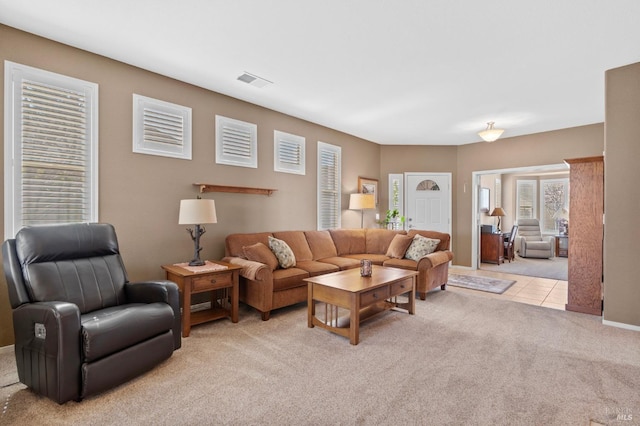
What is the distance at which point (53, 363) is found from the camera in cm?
196

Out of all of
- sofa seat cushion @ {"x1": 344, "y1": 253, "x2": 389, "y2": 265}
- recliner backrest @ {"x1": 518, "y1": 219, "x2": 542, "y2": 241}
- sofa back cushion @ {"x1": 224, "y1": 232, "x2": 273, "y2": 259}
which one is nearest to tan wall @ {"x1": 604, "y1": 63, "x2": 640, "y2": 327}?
sofa seat cushion @ {"x1": 344, "y1": 253, "x2": 389, "y2": 265}

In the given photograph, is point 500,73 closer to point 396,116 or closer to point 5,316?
point 396,116

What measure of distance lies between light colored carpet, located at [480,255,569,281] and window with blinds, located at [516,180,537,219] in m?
1.76

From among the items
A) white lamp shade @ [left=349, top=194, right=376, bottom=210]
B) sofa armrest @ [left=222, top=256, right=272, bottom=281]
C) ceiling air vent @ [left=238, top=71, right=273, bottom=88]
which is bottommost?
sofa armrest @ [left=222, top=256, right=272, bottom=281]

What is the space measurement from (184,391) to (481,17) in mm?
3572

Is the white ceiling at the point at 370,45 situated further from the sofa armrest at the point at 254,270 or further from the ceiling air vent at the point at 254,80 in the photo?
the sofa armrest at the point at 254,270

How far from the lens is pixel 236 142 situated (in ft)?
14.3

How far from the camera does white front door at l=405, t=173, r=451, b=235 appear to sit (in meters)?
7.04

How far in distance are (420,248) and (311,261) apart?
166cm

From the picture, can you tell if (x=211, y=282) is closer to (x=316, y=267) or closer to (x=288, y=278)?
(x=288, y=278)

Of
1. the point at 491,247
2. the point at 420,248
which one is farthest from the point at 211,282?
the point at 491,247

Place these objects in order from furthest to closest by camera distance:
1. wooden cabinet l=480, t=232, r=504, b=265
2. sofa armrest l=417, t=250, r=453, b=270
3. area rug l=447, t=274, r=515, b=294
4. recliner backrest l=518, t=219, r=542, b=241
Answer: recliner backrest l=518, t=219, r=542, b=241
wooden cabinet l=480, t=232, r=504, b=265
area rug l=447, t=274, r=515, b=294
sofa armrest l=417, t=250, r=453, b=270

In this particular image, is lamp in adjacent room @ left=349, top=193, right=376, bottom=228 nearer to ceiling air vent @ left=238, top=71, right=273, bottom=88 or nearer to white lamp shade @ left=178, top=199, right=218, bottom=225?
ceiling air vent @ left=238, top=71, right=273, bottom=88

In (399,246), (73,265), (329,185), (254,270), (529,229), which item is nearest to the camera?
(73,265)
